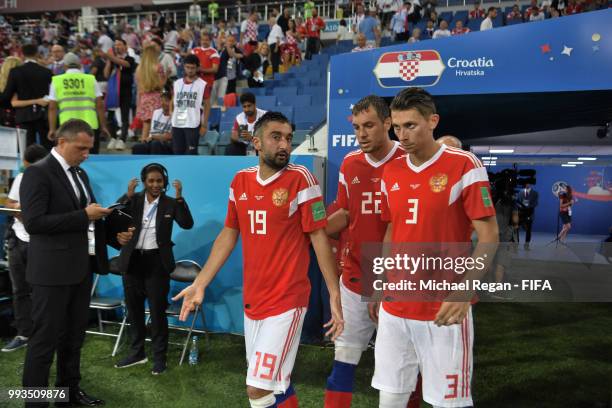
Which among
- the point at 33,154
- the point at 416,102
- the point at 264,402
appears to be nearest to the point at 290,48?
the point at 33,154

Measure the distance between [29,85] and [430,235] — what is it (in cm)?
621

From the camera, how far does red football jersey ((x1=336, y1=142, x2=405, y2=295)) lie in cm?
332

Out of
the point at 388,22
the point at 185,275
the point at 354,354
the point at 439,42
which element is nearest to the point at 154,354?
the point at 185,275

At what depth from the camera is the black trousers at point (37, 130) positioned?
7085 mm

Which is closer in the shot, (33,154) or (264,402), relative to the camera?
(264,402)

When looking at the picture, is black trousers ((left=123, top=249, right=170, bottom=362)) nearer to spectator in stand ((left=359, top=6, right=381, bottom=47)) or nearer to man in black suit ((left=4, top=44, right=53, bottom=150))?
man in black suit ((left=4, top=44, right=53, bottom=150))

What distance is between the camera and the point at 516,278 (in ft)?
10.3

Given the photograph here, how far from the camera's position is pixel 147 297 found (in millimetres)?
4832

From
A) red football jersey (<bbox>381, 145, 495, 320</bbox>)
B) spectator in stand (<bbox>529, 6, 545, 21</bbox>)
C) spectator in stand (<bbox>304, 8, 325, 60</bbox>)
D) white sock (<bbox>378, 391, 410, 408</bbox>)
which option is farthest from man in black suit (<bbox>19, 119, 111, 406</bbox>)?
spectator in stand (<bbox>529, 6, 545, 21</bbox>)

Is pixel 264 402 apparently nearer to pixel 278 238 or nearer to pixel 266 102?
pixel 278 238

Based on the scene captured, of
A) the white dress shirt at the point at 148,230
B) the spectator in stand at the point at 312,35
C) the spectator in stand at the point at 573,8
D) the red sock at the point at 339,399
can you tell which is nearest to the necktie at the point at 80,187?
the white dress shirt at the point at 148,230

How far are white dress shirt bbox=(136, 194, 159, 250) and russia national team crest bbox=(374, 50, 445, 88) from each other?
2336 millimetres

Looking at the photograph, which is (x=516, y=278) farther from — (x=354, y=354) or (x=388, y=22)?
(x=388, y=22)

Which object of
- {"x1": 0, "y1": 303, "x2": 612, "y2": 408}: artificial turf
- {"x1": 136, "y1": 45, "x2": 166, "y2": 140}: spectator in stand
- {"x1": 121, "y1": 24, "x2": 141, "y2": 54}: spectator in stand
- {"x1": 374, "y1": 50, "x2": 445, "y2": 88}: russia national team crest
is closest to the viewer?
{"x1": 0, "y1": 303, "x2": 612, "y2": 408}: artificial turf
